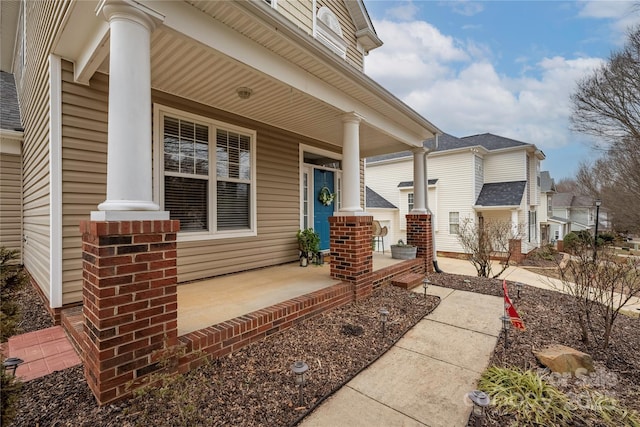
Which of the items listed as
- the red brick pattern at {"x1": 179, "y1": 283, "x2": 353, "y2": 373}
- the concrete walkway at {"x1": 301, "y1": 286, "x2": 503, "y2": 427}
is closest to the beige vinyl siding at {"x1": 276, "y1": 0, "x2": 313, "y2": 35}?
the red brick pattern at {"x1": 179, "y1": 283, "x2": 353, "y2": 373}

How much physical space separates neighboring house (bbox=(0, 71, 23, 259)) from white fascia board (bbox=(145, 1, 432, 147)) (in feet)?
17.6

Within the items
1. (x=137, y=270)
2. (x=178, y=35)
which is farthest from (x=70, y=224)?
(x=178, y=35)

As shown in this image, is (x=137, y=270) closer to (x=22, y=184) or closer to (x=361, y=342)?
(x=361, y=342)

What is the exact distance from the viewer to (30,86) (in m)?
4.58

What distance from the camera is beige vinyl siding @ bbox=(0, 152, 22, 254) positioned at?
557 centimetres

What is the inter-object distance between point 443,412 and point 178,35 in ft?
12.2

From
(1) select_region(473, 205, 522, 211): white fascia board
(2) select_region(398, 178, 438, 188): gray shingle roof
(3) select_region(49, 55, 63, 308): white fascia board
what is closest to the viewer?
(3) select_region(49, 55, 63, 308): white fascia board

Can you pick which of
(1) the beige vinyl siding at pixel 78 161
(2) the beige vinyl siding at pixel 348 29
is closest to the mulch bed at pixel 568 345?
(1) the beige vinyl siding at pixel 78 161

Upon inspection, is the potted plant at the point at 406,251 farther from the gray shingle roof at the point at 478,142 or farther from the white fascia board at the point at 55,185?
the gray shingle roof at the point at 478,142

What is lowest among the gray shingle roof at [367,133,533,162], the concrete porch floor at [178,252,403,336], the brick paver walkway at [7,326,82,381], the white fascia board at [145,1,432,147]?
the brick paver walkway at [7,326,82,381]

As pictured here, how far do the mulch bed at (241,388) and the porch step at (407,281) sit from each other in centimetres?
178

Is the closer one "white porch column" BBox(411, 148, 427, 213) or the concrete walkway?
the concrete walkway

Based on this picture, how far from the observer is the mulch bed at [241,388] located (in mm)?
1768

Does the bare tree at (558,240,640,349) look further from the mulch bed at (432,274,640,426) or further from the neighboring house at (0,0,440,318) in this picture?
the neighboring house at (0,0,440,318)
